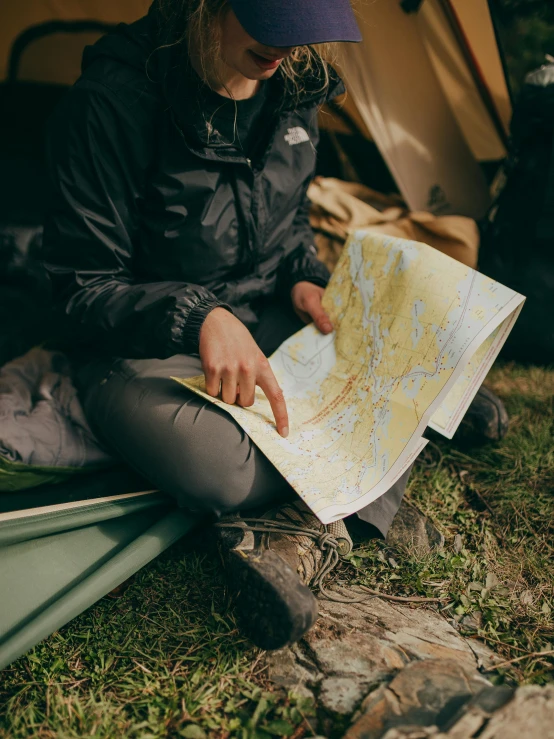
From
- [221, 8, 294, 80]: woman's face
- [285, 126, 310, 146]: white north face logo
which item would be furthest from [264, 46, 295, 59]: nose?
[285, 126, 310, 146]: white north face logo

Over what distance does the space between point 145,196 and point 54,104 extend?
785 millimetres

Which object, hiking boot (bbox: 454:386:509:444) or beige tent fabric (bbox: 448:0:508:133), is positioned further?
beige tent fabric (bbox: 448:0:508:133)

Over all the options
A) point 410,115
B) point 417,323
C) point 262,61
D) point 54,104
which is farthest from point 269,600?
point 410,115

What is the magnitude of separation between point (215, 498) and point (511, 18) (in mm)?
1760

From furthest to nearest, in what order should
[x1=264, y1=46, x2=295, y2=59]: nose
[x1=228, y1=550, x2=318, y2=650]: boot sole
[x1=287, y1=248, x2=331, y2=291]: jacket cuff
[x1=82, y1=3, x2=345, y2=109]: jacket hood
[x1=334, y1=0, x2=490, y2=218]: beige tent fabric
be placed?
[x1=334, y1=0, x2=490, y2=218]: beige tent fabric
[x1=287, y1=248, x2=331, y2=291]: jacket cuff
[x1=82, y1=3, x2=345, y2=109]: jacket hood
[x1=264, y1=46, x2=295, y2=59]: nose
[x1=228, y1=550, x2=318, y2=650]: boot sole

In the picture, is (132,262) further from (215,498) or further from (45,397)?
(215,498)

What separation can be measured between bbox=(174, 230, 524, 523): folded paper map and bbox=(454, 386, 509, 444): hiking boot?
319mm

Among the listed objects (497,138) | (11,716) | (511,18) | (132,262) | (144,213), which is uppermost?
(511,18)

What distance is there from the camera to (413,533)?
3.85 ft

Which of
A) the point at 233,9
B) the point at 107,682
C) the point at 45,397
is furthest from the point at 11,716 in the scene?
the point at 233,9

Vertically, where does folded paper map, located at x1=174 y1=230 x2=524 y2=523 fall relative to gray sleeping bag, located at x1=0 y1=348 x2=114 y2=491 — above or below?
above

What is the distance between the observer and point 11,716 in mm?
851

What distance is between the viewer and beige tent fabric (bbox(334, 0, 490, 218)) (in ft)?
5.86

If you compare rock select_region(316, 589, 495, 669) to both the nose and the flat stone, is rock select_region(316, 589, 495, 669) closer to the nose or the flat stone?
the flat stone
